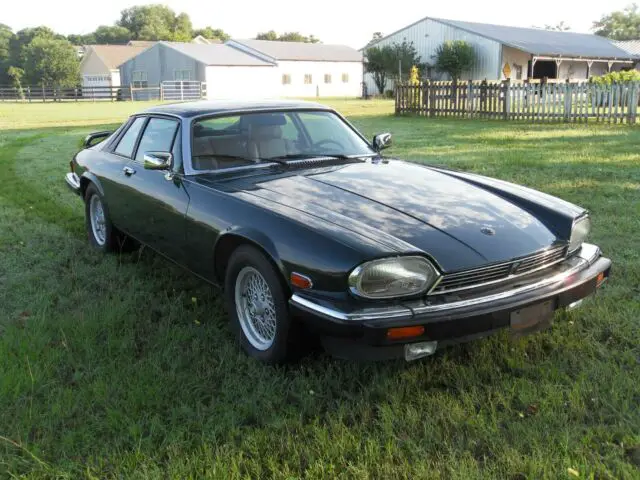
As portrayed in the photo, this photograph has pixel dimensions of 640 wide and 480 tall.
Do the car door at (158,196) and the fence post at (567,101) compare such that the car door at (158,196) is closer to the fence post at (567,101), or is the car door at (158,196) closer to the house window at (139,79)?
the fence post at (567,101)

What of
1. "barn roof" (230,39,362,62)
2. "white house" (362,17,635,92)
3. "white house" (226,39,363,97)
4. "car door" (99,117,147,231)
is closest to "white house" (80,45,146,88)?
"white house" (226,39,363,97)

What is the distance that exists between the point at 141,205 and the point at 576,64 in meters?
47.1

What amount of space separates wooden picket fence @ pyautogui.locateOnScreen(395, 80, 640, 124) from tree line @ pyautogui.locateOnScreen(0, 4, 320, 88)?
49.7 m

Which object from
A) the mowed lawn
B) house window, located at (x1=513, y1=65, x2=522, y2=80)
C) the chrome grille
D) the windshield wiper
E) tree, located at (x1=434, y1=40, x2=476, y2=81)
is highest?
tree, located at (x1=434, y1=40, x2=476, y2=81)

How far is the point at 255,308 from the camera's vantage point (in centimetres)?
337

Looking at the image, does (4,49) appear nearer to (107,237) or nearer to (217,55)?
(217,55)

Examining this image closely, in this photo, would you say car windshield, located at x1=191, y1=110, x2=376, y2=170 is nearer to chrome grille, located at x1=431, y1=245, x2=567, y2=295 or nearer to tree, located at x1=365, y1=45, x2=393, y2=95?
chrome grille, located at x1=431, y1=245, x2=567, y2=295

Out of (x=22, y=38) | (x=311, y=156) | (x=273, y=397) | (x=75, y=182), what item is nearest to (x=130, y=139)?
(x=75, y=182)

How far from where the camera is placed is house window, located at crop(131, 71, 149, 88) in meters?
54.9

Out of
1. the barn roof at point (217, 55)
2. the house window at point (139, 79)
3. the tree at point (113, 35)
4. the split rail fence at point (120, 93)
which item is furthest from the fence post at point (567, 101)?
the tree at point (113, 35)

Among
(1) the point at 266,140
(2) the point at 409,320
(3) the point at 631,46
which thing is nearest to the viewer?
(2) the point at 409,320

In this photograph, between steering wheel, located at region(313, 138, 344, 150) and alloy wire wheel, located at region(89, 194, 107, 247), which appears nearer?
steering wheel, located at region(313, 138, 344, 150)

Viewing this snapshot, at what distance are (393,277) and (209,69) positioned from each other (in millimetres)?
48954

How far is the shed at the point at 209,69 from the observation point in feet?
162
